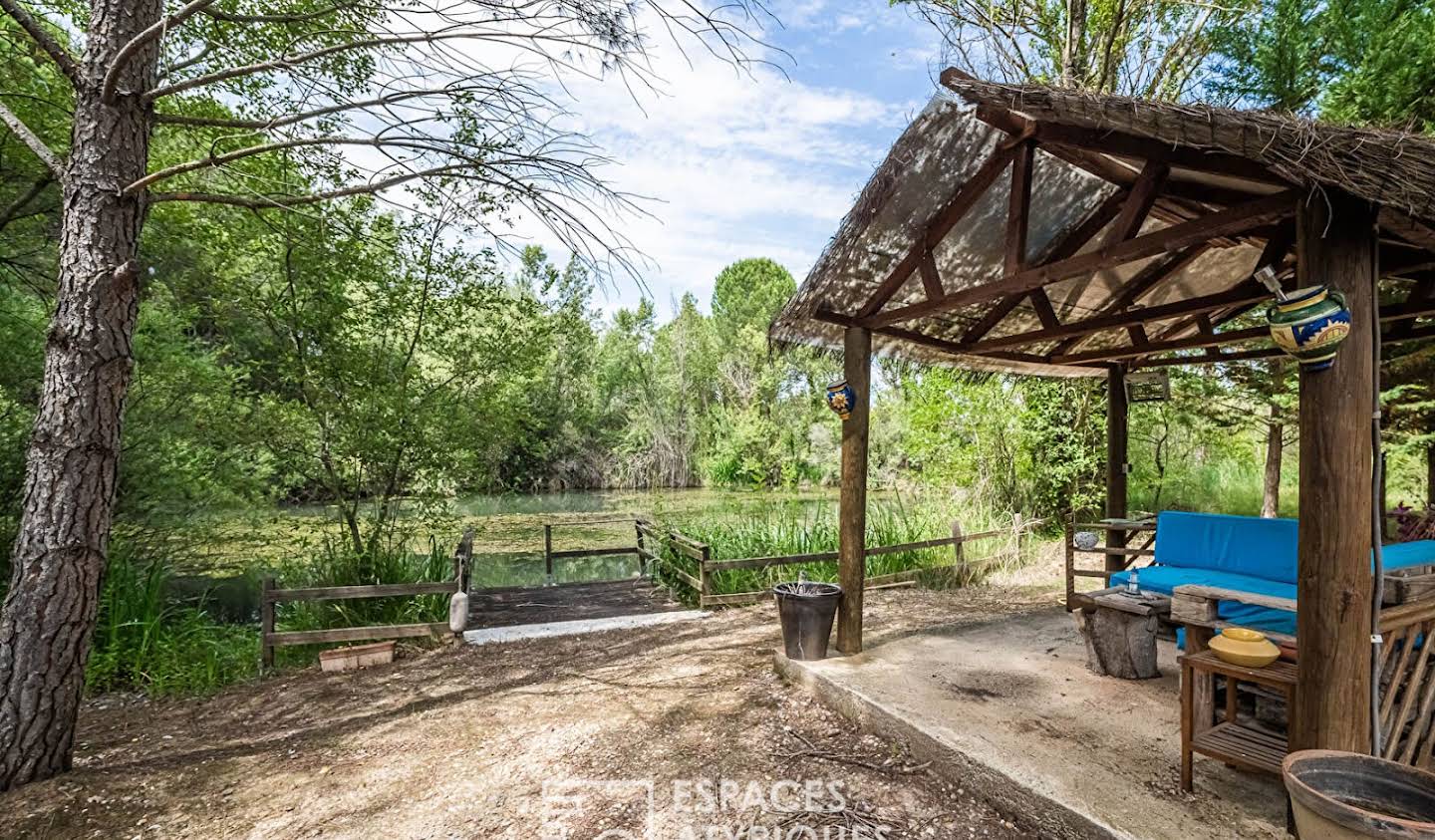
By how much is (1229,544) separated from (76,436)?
657 cm

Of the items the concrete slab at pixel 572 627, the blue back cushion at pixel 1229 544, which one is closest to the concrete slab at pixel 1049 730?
the blue back cushion at pixel 1229 544

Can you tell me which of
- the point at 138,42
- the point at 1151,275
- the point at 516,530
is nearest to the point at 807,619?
the point at 1151,275

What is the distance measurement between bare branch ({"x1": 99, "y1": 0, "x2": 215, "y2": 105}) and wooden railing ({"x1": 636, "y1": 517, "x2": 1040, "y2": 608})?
16.4 feet

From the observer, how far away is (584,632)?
17.7ft

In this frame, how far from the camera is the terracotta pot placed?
4.73 ft

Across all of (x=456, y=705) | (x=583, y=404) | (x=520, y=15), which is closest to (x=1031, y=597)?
(x=456, y=705)

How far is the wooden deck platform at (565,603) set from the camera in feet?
20.1

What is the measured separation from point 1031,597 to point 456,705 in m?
5.09

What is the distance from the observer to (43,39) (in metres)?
2.77

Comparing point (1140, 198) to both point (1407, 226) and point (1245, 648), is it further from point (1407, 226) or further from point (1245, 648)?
point (1245, 648)

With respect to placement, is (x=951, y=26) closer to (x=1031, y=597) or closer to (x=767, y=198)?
(x=767, y=198)

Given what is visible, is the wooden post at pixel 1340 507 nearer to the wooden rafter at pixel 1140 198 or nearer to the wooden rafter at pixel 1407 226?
the wooden rafter at pixel 1407 226

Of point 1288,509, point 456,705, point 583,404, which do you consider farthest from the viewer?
point 583,404

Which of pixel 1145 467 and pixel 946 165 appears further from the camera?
pixel 1145 467
